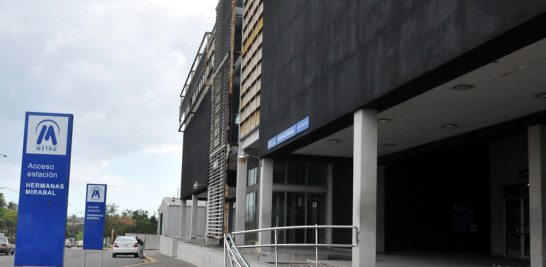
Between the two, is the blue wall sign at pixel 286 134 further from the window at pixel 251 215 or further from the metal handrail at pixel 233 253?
the metal handrail at pixel 233 253

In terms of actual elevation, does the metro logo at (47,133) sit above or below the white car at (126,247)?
above

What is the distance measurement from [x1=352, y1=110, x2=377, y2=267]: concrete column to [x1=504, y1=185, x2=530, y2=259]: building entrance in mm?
8966

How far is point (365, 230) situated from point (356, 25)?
4.47 meters

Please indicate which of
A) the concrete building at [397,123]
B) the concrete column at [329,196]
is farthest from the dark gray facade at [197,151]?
the concrete column at [329,196]

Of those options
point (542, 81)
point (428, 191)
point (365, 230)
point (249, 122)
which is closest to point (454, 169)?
point (428, 191)

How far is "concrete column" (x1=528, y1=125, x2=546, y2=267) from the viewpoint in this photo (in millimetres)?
15258

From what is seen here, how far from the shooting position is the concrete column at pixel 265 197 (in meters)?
23.6

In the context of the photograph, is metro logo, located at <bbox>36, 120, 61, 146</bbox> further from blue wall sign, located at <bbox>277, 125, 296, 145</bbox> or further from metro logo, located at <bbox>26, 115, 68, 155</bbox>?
blue wall sign, located at <bbox>277, 125, 296, 145</bbox>

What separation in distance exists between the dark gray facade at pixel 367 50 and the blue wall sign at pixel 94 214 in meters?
5.97

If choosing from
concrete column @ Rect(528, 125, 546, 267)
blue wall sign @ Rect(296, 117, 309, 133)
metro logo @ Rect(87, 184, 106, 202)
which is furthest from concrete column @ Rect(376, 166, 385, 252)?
metro logo @ Rect(87, 184, 106, 202)

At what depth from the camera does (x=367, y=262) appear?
45.8 ft

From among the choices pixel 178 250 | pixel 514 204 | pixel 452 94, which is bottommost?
pixel 178 250

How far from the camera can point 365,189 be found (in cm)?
1426

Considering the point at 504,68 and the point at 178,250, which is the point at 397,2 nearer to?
the point at 504,68
